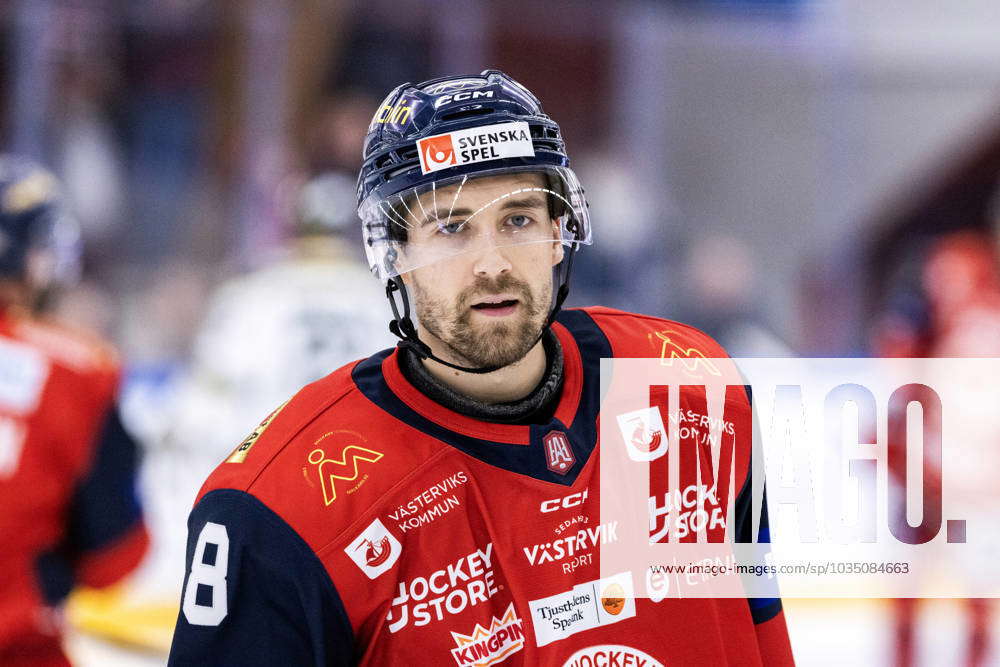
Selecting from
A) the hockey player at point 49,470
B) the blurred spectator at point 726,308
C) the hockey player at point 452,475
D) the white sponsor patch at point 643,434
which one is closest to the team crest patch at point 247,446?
the hockey player at point 452,475

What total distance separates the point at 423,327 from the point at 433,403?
0.14 metres

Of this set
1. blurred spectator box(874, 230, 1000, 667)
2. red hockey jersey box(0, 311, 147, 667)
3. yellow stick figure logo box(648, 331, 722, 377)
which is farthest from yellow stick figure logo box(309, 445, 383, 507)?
Result: blurred spectator box(874, 230, 1000, 667)

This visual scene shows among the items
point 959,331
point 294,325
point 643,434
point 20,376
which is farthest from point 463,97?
point 959,331

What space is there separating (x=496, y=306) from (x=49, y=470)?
4.42 ft

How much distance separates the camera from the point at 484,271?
1.73 meters

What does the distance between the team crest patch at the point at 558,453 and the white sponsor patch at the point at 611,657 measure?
240mm

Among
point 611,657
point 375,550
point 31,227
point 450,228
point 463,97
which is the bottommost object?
point 611,657

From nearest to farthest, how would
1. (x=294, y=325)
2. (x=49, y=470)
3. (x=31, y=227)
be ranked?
1. (x=49, y=470)
2. (x=31, y=227)
3. (x=294, y=325)

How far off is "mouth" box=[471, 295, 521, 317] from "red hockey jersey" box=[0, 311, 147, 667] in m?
1.30

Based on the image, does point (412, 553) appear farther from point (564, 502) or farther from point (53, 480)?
point (53, 480)

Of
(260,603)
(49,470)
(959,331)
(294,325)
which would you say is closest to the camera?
(260,603)

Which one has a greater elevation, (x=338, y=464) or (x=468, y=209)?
(x=468, y=209)

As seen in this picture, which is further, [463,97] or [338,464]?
[463,97]

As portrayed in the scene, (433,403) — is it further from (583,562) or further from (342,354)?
(342,354)
